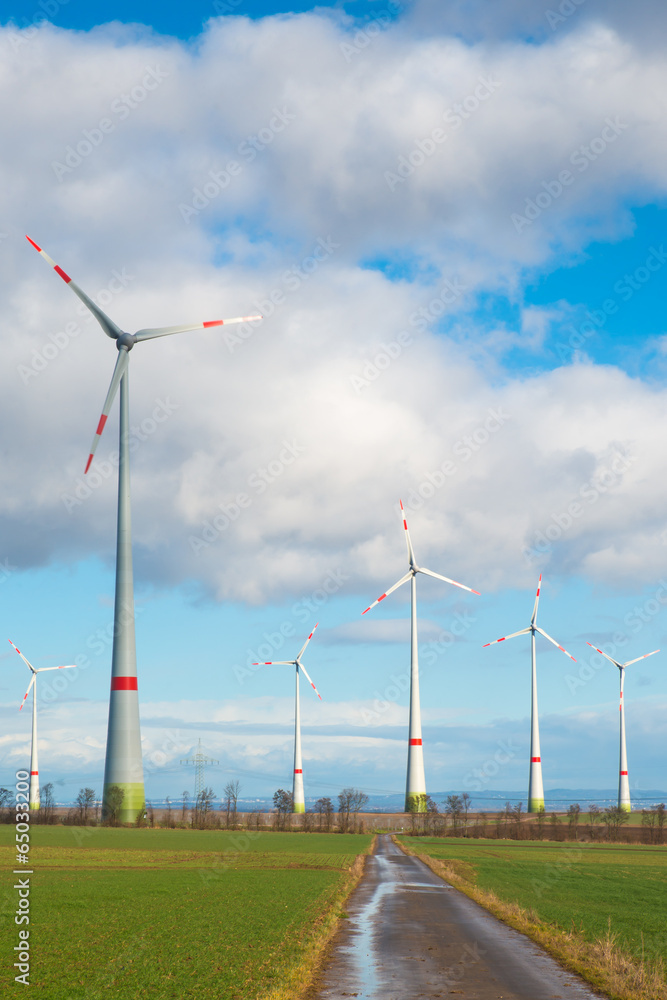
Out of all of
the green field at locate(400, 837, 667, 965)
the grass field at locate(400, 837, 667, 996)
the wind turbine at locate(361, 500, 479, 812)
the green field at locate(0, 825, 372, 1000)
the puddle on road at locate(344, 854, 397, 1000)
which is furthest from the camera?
the wind turbine at locate(361, 500, 479, 812)

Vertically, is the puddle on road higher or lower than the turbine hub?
lower

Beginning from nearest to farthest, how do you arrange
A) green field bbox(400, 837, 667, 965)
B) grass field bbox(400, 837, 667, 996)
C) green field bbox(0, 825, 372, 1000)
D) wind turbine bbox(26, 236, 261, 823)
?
1. green field bbox(0, 825, 372, 1000)
2. grass field bbox(400, 837, 667, 996)
3. green field bbox(400, 837, 667, 965)
4. wind turbine bbox(26, 236, 261, 823)

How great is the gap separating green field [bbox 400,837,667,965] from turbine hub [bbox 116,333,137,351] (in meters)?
57.6

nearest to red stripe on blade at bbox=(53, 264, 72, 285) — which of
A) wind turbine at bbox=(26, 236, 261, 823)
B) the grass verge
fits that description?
wind turbine at bbox=(26, 236, 261, 823)

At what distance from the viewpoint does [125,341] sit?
8950cm

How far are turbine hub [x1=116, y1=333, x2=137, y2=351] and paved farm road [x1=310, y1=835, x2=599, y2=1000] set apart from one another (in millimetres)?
59312

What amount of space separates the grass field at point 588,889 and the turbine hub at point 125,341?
5738 cm

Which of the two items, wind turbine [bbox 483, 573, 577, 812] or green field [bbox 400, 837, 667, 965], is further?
wind turbine [bbox 483, 573, 577, 812]

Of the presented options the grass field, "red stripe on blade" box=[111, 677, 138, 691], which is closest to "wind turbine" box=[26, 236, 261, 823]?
"red stripe on blade" box=[111, 677, 138, 691]

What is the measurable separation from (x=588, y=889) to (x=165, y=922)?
119 feet

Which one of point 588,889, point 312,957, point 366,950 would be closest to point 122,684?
point 588,889

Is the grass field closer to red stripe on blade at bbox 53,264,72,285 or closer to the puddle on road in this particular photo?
A: the puddle on road

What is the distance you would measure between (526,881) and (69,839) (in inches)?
2709

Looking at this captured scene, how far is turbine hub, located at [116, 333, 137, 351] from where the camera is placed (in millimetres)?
89375
